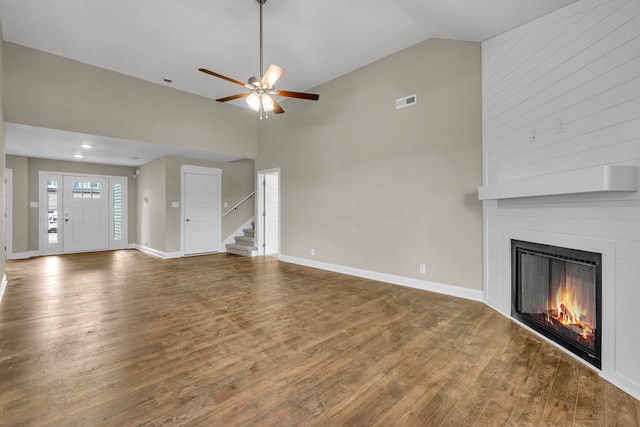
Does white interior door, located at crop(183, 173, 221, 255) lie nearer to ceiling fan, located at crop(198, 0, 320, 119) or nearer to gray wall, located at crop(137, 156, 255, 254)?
gray wall, located at crop(137, 156, 255, 254)

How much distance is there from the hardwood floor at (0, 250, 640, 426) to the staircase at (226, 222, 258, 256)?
126 inches

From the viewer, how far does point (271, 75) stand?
3031mm

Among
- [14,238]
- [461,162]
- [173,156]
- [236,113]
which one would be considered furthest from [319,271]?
[14,238]

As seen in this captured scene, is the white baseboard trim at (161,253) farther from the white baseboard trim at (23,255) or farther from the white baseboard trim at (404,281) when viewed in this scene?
the white baseboard trim at (404,281)

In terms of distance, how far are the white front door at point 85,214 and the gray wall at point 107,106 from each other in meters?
4.26

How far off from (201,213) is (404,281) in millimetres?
5571

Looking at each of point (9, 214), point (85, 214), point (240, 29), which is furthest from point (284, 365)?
A: point (85, 214)

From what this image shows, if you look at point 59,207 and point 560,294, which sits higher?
point 59,207

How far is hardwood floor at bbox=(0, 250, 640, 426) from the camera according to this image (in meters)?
1.68

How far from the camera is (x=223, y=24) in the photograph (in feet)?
12.5

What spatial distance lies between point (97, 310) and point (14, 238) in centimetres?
592

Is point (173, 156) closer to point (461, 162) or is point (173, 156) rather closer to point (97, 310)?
point (97, 310)

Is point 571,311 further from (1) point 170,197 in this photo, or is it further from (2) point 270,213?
(1) point 170,197

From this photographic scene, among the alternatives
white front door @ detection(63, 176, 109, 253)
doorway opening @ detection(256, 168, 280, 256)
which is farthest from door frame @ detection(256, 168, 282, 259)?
white front door @ detection(63, 176, 109, 253)
